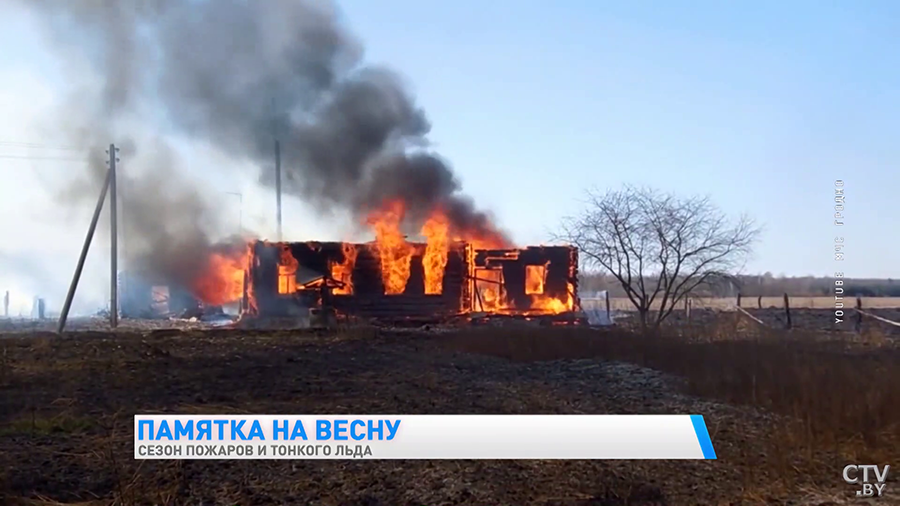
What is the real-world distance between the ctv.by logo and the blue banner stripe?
45.6 inches

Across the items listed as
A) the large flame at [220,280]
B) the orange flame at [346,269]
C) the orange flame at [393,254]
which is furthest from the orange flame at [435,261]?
the large flame at [220,280]

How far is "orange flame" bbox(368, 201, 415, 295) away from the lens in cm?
2770

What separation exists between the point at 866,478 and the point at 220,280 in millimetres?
28530

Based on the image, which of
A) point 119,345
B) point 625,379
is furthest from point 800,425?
point 119,345

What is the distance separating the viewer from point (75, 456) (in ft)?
23.4

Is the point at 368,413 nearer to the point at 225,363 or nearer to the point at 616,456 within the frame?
the point at 616,456

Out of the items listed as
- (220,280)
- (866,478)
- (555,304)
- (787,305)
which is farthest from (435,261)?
(866,478)

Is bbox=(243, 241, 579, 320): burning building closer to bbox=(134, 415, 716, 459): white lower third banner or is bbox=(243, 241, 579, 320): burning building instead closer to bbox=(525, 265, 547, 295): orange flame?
bbox=(525, 265, 547, 295): orange flame

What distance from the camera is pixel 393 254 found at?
91.2 feet

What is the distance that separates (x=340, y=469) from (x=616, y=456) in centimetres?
257

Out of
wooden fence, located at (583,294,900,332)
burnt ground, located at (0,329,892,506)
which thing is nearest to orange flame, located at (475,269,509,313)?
wooden fence, located at (583,294,900,332)

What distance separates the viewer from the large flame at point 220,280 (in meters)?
31.5

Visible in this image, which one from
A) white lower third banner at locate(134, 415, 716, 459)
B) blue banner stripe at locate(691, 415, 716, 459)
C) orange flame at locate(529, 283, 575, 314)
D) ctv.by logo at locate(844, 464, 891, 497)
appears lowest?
ctv.by logo at locate(844, 464, 891, 497)

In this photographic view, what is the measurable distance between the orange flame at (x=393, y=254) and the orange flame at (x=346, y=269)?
90 centimetres
